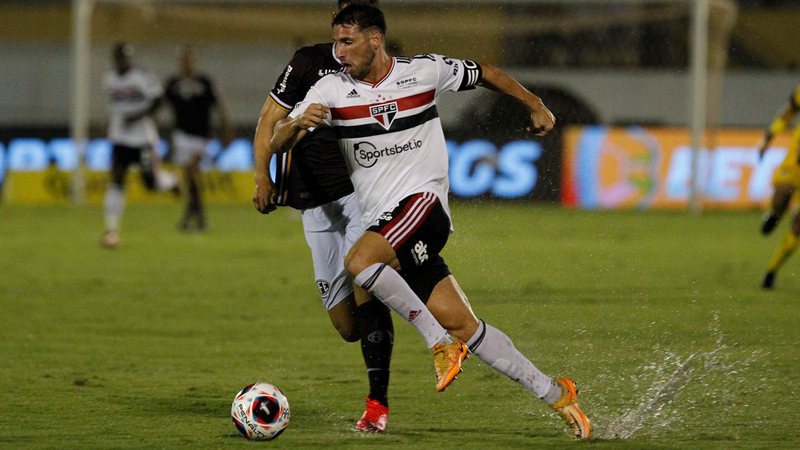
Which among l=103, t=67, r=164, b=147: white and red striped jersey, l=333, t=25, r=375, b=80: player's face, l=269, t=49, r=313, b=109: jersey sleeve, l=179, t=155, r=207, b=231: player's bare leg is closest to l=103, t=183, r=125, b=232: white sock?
l=103, t=67, r=164, b=147: white and red striped jersey

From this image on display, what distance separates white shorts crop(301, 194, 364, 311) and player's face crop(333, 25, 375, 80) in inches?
34.9

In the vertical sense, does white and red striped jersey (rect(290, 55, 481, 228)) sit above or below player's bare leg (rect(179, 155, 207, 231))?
above

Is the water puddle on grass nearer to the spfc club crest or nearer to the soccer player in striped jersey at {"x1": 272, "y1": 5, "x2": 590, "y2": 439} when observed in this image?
the soccer player in striped jersey at {"x1": 272, "y1": 5, "x2": 590, "y2": 439}

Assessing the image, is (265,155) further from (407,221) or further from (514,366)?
(514,366)

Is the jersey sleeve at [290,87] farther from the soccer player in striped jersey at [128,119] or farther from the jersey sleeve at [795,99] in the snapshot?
the soccer player in striped jersey at [128,119]

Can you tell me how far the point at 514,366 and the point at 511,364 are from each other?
0.02 metres

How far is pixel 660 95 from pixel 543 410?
18.1 m

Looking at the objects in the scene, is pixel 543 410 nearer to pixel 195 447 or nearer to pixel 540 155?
pixel 195 447

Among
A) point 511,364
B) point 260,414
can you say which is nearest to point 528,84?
point 511,364

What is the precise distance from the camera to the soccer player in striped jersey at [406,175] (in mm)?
5996

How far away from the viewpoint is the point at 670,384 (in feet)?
24.6

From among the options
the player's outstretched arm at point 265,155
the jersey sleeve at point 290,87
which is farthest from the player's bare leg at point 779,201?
the player's outstretched arm at point 265,155

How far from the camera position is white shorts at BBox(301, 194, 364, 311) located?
6887 mm

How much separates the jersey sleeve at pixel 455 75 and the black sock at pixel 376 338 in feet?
3.46
